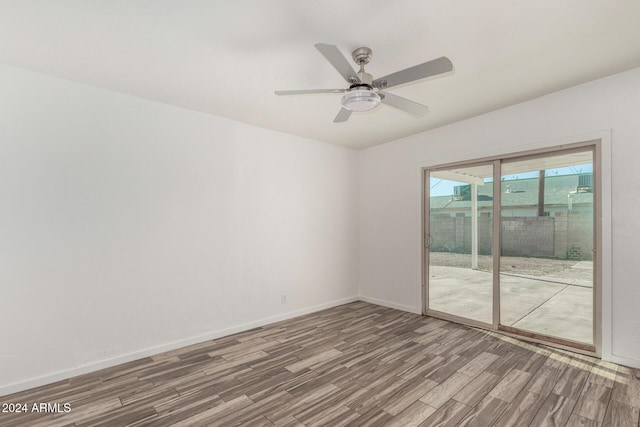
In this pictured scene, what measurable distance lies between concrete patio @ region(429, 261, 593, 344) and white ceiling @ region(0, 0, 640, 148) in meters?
2.11

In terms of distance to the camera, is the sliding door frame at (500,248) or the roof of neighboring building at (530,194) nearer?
the sliding door frame at (500,248)

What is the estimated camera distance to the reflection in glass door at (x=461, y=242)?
12.4 feet

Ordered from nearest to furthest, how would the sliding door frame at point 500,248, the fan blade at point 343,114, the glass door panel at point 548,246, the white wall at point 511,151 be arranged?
1. the fan blade at point 343,114
2. the white wall at point 511,151
3. the sliding door frame at point 500,248
4. the glass door panel at point 548,246

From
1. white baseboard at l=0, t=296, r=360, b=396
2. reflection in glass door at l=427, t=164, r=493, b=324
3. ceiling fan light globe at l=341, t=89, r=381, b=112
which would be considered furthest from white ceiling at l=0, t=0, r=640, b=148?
white baseboard at l=0, t=296, r=360, b=396

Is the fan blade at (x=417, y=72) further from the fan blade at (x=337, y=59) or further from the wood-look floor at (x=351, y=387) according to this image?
the wood-look floor at (x=351, y=387)

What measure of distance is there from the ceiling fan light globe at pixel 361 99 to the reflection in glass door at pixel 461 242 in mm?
2376

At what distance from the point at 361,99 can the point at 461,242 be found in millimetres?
2771

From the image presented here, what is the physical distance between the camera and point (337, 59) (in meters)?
1.85

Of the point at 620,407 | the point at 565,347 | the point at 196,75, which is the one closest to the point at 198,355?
the point at 196,75

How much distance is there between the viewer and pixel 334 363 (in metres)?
2.84

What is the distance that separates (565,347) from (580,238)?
115 centimetres

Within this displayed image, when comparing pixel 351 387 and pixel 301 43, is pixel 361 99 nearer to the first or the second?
pixel 301 43

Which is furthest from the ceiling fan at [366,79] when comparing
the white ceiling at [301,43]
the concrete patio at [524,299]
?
the concrete patio at [524,299]

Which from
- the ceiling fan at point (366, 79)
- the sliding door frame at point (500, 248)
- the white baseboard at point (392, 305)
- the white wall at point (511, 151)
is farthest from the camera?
the white baseboard at point (392, 305)
